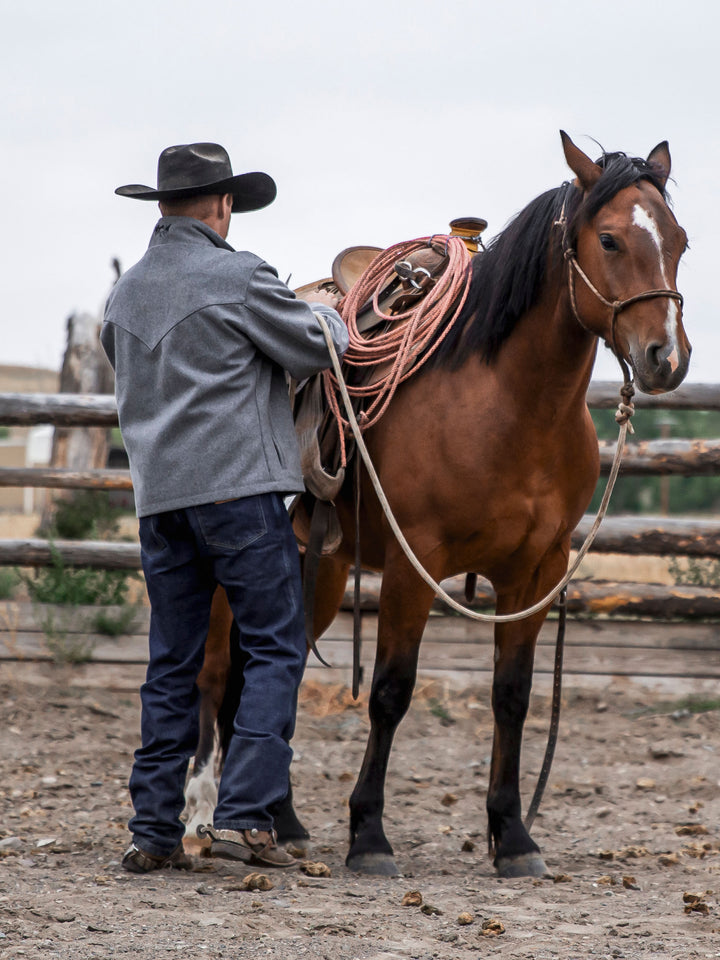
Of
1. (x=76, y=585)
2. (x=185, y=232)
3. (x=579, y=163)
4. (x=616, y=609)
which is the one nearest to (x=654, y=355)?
(x=579, y=163)

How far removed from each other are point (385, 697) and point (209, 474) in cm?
97

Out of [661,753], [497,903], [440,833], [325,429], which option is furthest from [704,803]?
[325,429]

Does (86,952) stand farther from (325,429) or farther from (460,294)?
(460,294)

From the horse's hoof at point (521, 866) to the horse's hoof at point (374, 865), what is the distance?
0.33 meters

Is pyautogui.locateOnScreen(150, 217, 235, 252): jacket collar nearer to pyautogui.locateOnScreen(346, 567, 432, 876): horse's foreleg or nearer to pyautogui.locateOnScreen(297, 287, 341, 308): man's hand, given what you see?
pyautogui.locateOnScreen(297, 287, 341, 308): man's hand

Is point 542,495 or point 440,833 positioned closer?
point 542,495

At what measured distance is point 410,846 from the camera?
12.5 feet

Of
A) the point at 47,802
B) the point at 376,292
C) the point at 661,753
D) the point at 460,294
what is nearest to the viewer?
the point at 460,294

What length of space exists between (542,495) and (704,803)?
1.82 metres

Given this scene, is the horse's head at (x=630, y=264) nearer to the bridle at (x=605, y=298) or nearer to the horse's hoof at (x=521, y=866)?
the bridle at (x=605, y=298)

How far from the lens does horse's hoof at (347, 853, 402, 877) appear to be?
3.33 m

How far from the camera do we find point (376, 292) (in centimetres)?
378

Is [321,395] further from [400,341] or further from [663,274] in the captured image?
[663,274]

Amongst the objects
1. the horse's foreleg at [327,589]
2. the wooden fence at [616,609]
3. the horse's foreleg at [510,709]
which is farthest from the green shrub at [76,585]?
the horse's foreleg at [510,709]
